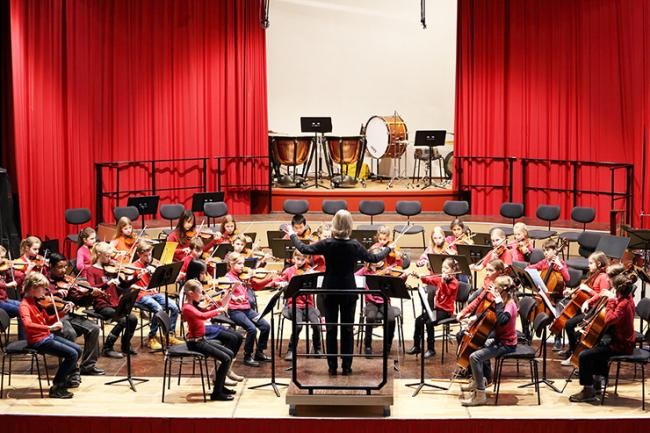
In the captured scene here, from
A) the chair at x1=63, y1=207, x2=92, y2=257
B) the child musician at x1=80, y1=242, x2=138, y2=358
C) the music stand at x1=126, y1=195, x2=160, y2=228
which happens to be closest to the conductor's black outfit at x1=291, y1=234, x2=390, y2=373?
the child musician at x1=80, y1=242, x2=138, y2=358

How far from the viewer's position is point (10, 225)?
13.5 meters

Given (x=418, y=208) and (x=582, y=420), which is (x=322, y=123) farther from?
(x=582, y=420)

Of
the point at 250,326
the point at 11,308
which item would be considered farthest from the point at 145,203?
the point at 250,326

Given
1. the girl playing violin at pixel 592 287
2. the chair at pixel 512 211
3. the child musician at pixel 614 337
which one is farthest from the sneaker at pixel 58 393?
the chair at pixel 512 211

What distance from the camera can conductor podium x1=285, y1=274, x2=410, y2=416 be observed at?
7852mm

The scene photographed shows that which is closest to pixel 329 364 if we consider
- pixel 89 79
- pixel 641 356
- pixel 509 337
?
pixel 509 337

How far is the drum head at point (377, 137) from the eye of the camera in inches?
714

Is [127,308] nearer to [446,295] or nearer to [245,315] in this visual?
[245,315]

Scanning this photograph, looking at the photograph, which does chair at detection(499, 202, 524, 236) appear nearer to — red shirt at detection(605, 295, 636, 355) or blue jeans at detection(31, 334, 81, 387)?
red shirt at detection(605, 295, 636, 355)

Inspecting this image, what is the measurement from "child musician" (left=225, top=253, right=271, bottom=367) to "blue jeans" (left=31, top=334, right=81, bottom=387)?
5.46 ft

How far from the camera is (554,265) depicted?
10.1m

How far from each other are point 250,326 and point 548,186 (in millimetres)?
8842

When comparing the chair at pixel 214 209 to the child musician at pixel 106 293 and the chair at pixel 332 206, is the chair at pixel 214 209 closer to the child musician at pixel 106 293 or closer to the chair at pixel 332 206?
the chair at pixel 332 206

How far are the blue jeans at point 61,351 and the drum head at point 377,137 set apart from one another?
1043 cm
